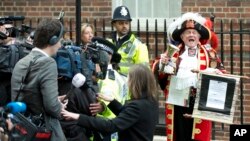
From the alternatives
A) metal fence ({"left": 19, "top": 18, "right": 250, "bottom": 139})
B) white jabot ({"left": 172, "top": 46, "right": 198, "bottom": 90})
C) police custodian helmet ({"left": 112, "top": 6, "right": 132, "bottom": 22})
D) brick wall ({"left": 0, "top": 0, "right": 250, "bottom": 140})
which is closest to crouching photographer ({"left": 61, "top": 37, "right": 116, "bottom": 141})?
white jabot ({"left": 172, "top": 46, "right": 198, "bottom": 90})

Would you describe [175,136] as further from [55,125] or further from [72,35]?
[72,35]

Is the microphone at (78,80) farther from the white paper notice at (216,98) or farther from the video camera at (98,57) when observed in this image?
the white paper notice at (216,98)

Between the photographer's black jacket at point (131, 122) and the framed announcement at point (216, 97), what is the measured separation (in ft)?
4.96

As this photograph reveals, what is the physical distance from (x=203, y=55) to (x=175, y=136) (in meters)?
0.96

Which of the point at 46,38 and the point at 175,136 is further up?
the point at 46,38

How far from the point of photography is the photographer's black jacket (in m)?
7.15

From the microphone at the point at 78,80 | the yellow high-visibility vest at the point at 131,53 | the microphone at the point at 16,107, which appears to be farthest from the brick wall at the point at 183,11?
the microphone at the point at 16,107

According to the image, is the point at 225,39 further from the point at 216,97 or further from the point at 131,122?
the point at 131,122

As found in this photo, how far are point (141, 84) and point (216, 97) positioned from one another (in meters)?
1.68

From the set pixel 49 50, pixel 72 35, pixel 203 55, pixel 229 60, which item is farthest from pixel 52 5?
pixel 49 50

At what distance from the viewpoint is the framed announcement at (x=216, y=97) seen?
8.68 meters

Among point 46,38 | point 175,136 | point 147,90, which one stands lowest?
point 175,136

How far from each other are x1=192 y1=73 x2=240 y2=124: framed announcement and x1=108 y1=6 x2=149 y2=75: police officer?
1.41 m

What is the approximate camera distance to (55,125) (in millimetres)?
7402
